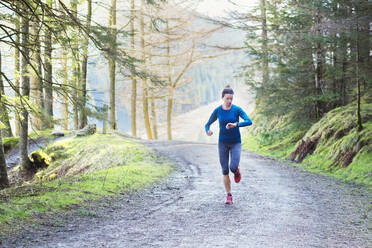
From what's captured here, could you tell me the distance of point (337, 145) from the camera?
12117mm

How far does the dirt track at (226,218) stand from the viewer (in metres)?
4.62

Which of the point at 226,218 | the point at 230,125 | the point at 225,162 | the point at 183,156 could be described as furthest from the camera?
the point at 183,156

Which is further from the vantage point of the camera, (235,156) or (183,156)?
(183,156)

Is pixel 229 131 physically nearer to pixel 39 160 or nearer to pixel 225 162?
pixel 225 162

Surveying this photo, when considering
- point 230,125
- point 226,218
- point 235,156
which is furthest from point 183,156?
point 226,218

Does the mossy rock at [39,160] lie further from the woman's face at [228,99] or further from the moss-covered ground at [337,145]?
the woman's face at [228,99]

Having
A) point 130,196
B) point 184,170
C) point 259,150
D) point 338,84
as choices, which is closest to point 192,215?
point 130,196

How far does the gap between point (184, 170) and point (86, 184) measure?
13.7 ft

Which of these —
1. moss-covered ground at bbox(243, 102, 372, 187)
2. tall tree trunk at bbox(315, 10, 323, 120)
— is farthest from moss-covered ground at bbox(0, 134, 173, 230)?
tall tree trunk at bbox(315, 10, 323, 120)

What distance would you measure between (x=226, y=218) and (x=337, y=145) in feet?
25.6

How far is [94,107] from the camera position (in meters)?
6.98

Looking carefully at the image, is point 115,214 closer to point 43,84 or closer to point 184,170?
point 43,84

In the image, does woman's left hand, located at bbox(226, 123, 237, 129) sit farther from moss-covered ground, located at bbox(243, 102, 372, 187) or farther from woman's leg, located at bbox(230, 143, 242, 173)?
moss-covered ground, located at bbox(243, 102, 372, 187)

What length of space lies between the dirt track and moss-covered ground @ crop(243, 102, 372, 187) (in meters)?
1.18
